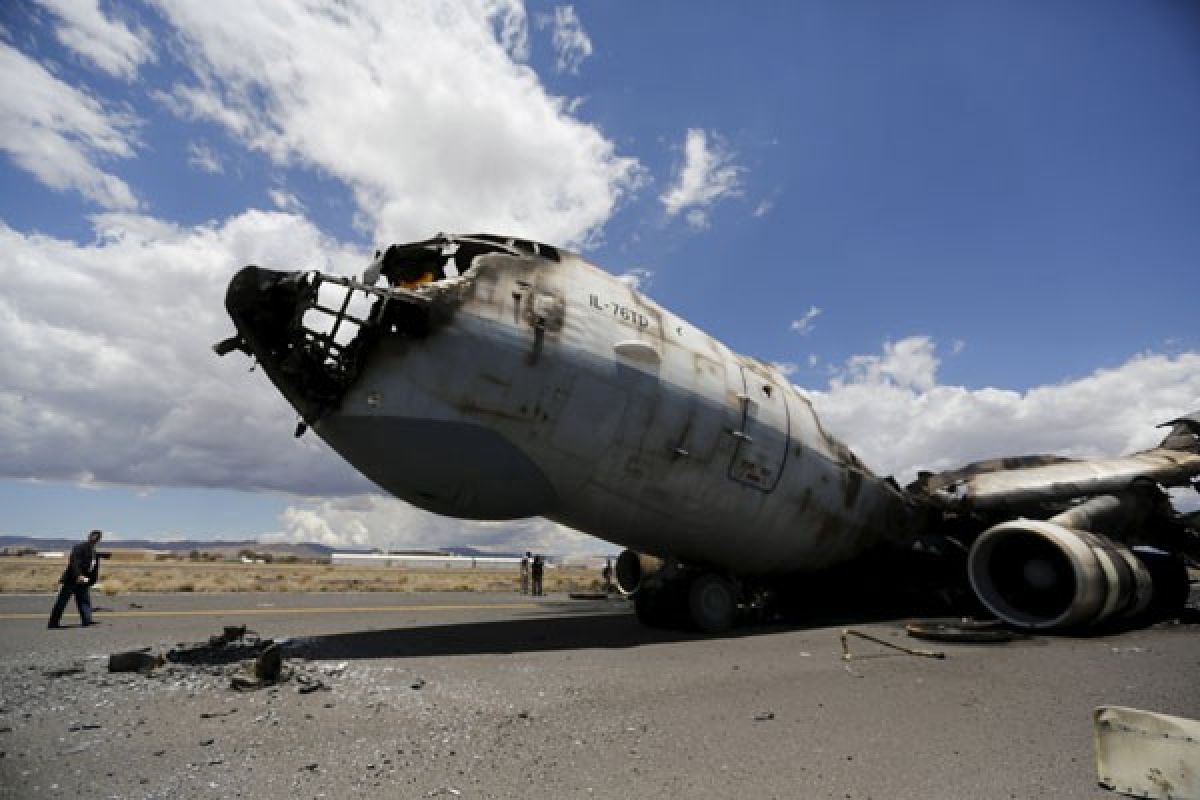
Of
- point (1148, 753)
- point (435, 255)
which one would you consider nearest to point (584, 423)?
point (435, 255)

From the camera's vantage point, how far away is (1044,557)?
13.9 meters

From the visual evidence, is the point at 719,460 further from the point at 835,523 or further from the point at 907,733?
the point at 907,733

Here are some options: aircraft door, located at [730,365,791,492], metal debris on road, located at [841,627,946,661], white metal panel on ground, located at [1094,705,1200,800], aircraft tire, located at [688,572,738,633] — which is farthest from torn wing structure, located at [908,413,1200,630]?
white metal panel on ground, located at [1094,705,1200,800]

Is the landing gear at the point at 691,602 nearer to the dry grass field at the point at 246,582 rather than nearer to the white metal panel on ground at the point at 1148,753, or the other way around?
the white metal panel on ground at the point at 1148,753

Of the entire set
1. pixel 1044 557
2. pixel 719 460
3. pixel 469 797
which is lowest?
pixel 469 797

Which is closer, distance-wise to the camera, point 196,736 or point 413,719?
point 196,736

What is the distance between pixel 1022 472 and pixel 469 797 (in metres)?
17.5

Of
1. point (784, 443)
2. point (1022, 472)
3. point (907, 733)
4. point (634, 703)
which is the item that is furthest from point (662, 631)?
point (1022, 472)

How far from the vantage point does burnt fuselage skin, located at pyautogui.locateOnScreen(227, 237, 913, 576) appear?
973 cm

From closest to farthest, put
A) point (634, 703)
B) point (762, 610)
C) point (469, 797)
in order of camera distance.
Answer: point (469, 797) → point (634, 703) → point (762, 610)

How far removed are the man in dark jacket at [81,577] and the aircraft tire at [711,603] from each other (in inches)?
475

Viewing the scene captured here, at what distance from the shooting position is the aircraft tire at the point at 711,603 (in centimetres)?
1267

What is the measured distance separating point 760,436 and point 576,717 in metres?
7.62

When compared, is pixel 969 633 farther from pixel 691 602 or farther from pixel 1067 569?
pixel 691 602
